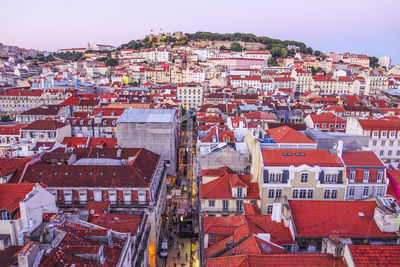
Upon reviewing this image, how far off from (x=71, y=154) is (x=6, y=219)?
59.2 feet

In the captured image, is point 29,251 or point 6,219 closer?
point 29,251

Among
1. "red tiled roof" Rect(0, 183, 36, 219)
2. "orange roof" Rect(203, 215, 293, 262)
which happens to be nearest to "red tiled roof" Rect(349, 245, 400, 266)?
"orange roof" Rect(203, 215, 293, 262)

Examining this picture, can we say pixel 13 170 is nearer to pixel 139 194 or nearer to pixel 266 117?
pixel 139 194

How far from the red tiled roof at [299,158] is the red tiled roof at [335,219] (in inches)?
274

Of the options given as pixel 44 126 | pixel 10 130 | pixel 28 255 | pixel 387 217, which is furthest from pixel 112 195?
pixel 10 130

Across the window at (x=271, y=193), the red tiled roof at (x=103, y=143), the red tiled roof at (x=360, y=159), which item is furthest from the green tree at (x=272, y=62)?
the window at (x=271, y=193)

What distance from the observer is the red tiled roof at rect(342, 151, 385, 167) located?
115ft

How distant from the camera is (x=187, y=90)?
4439 inches

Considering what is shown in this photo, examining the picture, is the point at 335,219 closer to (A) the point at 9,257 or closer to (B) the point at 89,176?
(A) the point at 9,257

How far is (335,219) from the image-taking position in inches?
1047

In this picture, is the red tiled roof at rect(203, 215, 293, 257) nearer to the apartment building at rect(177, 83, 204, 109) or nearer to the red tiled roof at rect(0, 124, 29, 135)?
the red tiled roof at rect(0, 124, 29, 135)

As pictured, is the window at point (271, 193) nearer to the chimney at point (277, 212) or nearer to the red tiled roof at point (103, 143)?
the chimney at point (277, 212)

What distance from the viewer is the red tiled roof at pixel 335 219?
Result: 25.5m

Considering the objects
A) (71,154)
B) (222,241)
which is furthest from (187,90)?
(222,241)
